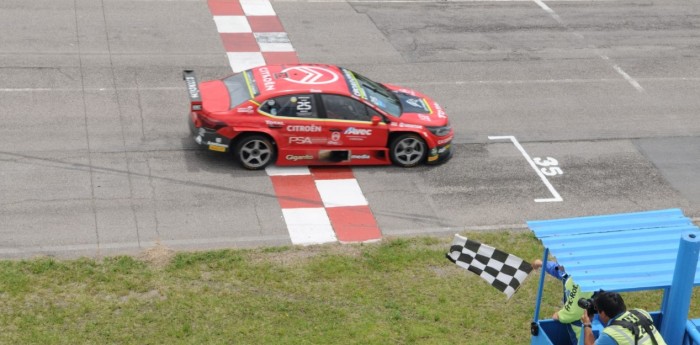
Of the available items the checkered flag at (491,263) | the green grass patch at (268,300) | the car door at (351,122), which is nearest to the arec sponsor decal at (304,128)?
the car door at (351,122)

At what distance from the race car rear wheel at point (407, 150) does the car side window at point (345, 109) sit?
633mm

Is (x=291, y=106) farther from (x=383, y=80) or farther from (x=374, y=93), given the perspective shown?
(x=383, y=80)

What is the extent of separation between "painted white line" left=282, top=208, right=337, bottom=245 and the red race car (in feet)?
4.49

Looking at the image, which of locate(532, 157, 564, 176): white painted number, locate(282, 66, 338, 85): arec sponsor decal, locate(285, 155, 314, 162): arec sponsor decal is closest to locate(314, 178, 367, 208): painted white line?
locate(285, 155, 314, 162): arec sponsor decal

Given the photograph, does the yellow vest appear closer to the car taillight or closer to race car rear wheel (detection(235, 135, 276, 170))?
race car rear wheel (detection(235, 135, 276, 170))

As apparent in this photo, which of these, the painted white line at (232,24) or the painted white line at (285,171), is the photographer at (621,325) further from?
the painted white line at (232,24)

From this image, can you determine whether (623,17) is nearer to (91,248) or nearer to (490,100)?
(490,100)

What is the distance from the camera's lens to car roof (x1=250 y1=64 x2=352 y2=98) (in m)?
15.3

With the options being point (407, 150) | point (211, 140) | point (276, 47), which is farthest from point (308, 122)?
point (276, 47)

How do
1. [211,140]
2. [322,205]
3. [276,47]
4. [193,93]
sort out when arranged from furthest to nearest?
1. [276,47]
2. [193,93]
3. [211,140]
4. [322,205]

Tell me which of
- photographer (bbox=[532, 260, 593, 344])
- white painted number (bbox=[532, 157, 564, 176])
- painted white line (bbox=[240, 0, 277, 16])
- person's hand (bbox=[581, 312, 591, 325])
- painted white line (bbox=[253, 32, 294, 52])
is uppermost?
person's hand (bbox=[581, 312, 591, 325])

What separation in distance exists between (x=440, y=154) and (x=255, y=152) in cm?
303

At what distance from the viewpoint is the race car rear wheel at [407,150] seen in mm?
15703

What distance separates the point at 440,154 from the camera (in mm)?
15984
